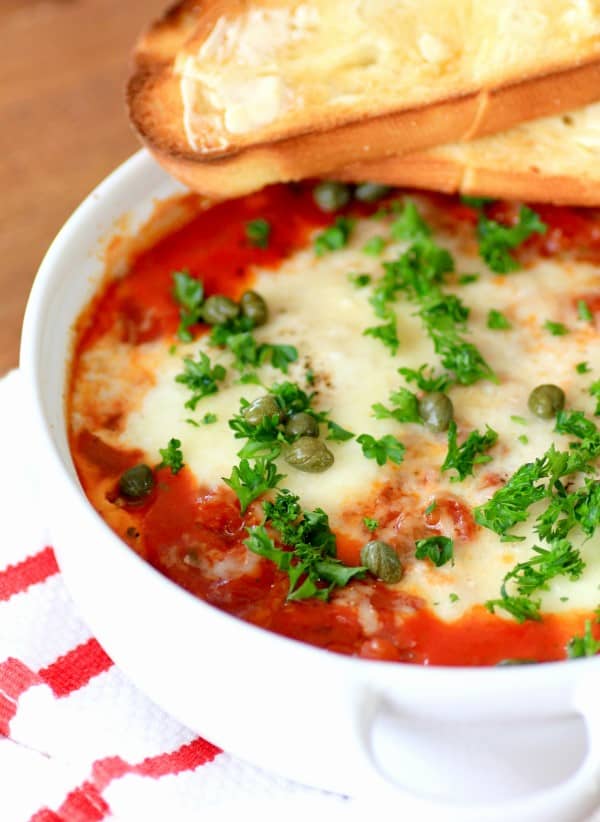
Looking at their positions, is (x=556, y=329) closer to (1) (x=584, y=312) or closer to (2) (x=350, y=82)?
(1) (x=584, y=312)

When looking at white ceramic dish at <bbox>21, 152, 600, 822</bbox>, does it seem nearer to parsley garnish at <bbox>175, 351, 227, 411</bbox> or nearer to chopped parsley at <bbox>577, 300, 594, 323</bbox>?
parsley garnish at <bbox>175, 351, 227, 411</bbox>

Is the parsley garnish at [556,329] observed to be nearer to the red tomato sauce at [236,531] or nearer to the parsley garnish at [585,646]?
the red tomato sauce at [236,531]

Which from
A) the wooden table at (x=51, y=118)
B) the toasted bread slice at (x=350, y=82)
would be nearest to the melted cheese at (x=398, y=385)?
the toasted bread slice at (x=350, y=82)

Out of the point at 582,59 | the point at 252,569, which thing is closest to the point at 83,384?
the point at 252,569

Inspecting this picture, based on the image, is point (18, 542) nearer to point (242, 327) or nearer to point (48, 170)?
point (242, 327)

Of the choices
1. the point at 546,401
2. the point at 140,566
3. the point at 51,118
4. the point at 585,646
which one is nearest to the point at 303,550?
the point at 140,566

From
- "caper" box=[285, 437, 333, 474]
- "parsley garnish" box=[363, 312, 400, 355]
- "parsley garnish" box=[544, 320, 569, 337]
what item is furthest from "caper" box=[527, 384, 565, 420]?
"caper" box=[285, 437, 333, 474]
